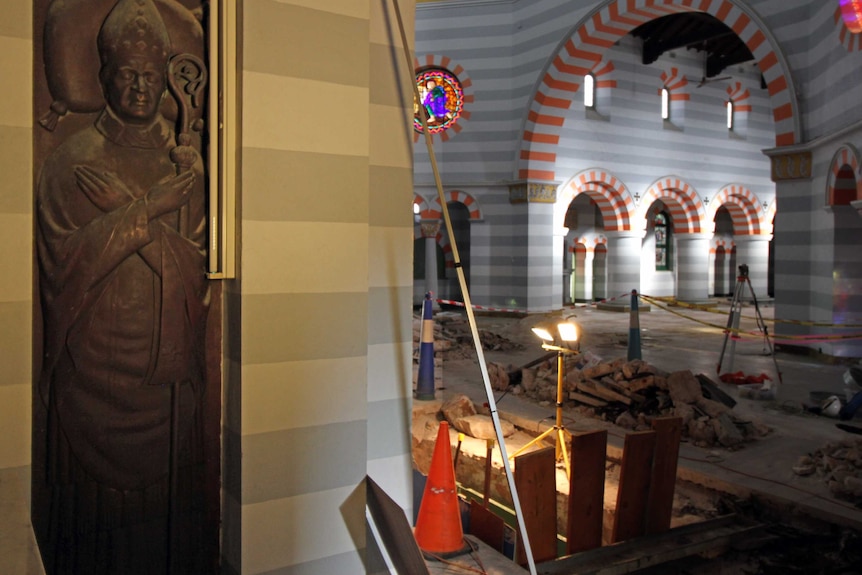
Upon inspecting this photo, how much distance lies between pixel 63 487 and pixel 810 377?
836cm

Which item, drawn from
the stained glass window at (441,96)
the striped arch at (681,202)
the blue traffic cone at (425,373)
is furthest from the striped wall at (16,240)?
the striped arch at (681,202)

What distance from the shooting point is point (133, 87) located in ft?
6.78

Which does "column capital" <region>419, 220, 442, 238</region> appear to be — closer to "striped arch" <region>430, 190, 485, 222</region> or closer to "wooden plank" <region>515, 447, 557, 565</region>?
"striped arch" <region>430, 190, 485, 222</region>

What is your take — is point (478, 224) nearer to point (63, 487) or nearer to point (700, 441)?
point (700, 441)

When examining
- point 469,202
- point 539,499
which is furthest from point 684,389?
point 469,202

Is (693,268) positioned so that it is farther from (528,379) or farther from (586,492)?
(586,492)

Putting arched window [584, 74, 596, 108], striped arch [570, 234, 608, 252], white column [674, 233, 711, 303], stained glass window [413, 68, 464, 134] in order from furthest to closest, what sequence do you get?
striped arch [570, 234, 608, 252]
white column [674, 233, 711, 303]
arched window [584, 74, 596, 108]
stained glass window [413, 68, 464, 134]

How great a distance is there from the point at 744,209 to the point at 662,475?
17.8 meters

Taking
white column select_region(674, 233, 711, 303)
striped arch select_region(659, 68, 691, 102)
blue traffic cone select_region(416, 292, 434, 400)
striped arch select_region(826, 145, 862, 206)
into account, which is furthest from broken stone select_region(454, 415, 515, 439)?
striped arch select_region(659, 68, 691, 102)

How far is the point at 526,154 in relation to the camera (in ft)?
47.5

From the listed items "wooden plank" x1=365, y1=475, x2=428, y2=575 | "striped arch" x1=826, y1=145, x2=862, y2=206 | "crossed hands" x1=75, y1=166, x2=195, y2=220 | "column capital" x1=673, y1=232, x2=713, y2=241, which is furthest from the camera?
"column capital" x1=673, y1=232, x2=713, y2=241

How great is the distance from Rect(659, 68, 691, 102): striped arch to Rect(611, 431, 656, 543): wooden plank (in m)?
16.0

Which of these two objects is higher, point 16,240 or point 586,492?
point 16,240

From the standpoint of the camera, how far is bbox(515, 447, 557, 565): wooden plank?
3490 mm
